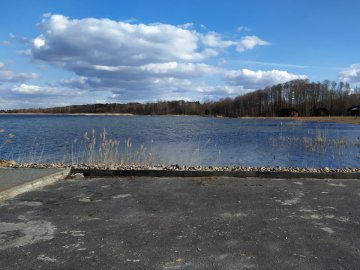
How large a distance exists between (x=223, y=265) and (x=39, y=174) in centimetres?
713

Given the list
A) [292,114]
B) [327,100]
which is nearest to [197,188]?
[292,114]

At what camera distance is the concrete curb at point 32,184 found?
325 inches

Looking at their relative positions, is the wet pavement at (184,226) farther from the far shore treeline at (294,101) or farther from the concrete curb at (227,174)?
the far shore treeline at (294,101)

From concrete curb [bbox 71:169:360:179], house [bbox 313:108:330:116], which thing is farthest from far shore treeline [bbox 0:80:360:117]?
concrete curb [bbox 71:169:360:179]

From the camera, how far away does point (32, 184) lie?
30.4ft

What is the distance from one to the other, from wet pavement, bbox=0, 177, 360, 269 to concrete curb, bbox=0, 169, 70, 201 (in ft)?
0.75

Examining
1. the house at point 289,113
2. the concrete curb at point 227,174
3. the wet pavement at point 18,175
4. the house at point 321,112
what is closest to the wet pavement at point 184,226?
the wet pavement at point 18,175

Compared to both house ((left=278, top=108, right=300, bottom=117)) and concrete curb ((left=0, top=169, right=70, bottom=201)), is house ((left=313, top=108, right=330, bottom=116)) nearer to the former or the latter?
house ((left=278, top=108, right=300, bottom=117))

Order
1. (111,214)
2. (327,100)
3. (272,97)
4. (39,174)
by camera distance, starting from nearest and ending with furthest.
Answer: (111,214) → (39,174) → (327,100) → (272,97)

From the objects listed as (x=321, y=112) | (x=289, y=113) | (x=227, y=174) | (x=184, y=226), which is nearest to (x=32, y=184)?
(x=184, y=226)

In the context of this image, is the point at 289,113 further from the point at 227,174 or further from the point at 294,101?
the point at 227,174

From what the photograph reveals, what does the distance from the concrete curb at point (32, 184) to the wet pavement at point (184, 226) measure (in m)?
0.23

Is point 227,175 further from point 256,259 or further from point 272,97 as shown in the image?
point 272,97

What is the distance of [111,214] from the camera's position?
694cm
